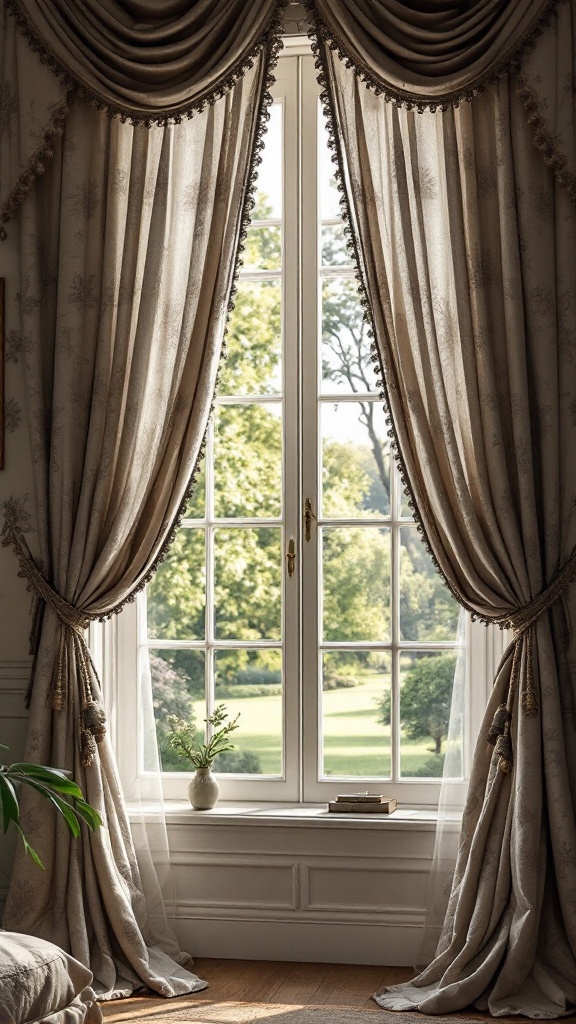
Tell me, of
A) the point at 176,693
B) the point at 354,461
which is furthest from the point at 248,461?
the point at 176,693

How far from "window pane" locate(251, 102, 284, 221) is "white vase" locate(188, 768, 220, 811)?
192 centimetres

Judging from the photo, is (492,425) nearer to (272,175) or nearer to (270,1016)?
(272,175)

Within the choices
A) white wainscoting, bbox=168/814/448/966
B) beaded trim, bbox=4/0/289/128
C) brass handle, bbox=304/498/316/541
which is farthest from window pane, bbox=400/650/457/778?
beaded trim, bbox=4/0/289/128

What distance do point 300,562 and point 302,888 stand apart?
106 centimetres

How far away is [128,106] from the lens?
3.55 metres

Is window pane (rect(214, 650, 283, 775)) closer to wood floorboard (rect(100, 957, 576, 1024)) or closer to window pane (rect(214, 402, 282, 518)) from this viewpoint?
window pane (rect(214, 402, 282, 518))

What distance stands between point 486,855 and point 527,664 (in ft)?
1.86

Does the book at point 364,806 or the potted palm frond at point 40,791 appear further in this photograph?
the book at point 364,806

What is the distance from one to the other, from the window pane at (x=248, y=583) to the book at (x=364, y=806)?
0.61m

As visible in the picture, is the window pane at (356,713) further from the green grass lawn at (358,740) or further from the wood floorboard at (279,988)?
the wood floorboard at (279,988)

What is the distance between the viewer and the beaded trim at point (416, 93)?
10.9ft

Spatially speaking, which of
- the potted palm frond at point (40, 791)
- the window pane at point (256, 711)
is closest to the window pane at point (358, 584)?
the window pane at point (256, 711)

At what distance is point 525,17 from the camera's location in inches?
130

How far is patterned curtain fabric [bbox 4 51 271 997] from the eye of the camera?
3549 millimetres
